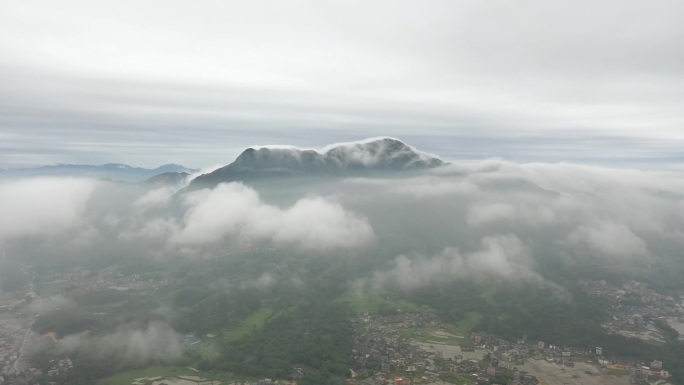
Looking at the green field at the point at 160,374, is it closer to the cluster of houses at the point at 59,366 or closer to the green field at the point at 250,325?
the cluster of houses at the point at 59,366

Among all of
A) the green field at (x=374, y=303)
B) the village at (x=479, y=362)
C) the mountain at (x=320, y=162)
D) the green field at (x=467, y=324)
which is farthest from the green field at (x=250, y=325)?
the mountain at (x=320, y=162)

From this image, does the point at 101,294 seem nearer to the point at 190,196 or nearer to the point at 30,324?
the point at 30,324

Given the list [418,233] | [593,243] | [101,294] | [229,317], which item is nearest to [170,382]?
[229,317]

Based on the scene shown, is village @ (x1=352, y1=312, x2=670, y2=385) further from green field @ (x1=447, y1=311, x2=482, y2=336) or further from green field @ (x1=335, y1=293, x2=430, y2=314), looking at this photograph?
green field @ (x1=335, y1=293, x2=430, y2=314)

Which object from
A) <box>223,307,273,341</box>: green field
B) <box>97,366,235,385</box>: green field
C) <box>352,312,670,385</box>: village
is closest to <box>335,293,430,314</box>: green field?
<box>352,312,670,385</box>: village

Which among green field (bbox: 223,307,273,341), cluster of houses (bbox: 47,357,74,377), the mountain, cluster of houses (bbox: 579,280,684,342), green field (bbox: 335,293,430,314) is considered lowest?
green field (bbox: 335,293,430,314)

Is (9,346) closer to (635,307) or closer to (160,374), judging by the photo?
(160,374)

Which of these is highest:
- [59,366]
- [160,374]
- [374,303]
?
[59,366]

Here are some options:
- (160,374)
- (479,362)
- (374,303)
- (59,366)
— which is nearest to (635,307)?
(479,362)
